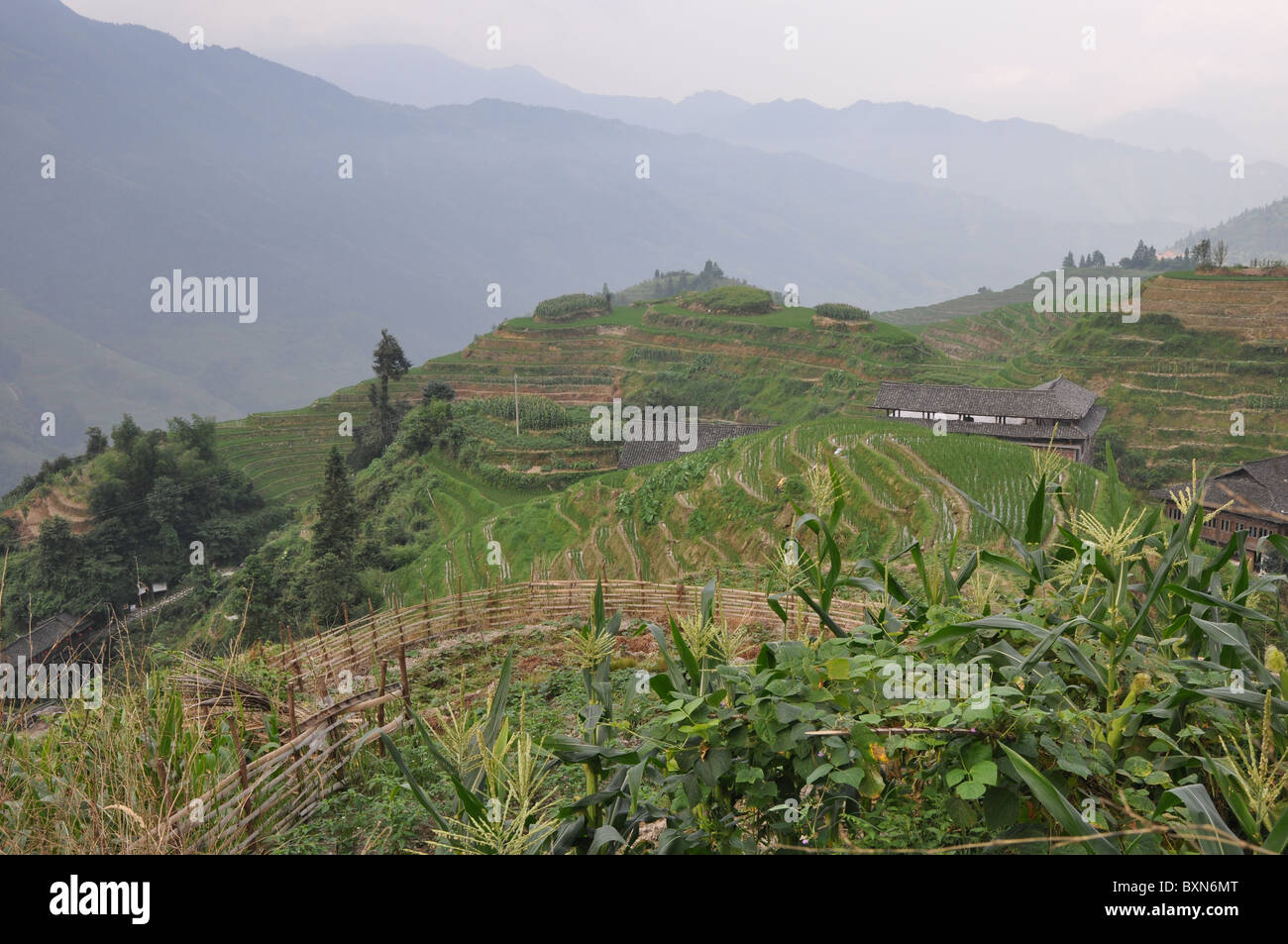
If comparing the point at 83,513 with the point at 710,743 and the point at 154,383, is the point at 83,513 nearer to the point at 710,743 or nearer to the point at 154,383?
the point at 710,743

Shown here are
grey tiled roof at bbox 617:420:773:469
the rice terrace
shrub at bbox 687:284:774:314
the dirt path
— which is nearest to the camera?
the rice terrace

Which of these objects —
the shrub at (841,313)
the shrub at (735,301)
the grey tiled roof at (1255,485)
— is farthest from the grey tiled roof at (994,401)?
the shrub at (735,301)

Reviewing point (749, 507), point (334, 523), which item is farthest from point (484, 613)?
point (334, 523)

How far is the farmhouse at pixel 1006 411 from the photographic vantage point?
3053 centimetres

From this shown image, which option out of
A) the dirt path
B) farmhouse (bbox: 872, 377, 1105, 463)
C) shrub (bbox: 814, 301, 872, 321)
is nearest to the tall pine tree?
the dirt path

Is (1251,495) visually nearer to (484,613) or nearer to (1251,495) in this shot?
(1251,495)

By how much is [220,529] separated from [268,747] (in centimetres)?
4216

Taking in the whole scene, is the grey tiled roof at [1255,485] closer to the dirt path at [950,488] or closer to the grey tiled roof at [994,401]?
the grey tiled roof at [994,401]

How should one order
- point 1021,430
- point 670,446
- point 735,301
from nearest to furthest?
point 1021,430
point 670,446
point 735,301

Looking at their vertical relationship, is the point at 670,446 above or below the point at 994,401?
below

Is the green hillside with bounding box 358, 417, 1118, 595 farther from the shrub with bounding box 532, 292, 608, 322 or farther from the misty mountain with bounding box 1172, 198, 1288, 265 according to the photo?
the misty mountain with bounding box 1172, 198, 1288, 265

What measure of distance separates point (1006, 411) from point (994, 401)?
0.64 metres

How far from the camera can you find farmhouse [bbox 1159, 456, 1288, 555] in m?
25.5

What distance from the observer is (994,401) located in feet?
103
